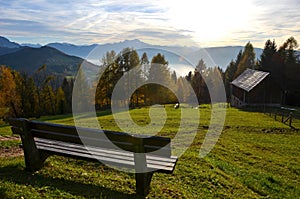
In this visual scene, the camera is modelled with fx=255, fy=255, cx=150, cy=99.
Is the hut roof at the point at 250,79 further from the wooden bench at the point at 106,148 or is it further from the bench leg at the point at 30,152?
the bench leg at the point at 30,152

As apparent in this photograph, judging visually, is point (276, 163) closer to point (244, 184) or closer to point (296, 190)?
point (296, 190)

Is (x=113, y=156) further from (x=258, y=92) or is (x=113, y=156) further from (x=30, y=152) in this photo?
(x=258, y=92)

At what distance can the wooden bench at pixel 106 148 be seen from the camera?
509cm

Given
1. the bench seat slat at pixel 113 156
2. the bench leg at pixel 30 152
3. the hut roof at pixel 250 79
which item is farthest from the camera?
the hut roof at pixel 250 79

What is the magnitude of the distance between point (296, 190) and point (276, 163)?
3424mm

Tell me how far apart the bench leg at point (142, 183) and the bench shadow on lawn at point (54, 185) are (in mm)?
157

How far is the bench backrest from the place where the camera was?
5.03m

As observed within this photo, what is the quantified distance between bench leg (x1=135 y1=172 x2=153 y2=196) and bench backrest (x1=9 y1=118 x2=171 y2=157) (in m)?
0.57

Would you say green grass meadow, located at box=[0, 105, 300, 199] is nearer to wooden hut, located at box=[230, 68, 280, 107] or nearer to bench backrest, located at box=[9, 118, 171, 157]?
bench backrest, located at box=[9, 118, 171, 157]

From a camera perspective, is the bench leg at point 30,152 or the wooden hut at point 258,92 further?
the wooden hut at point 258,92

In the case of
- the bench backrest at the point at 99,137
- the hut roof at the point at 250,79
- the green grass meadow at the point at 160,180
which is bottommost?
the green grass meadow at the point at 160,180

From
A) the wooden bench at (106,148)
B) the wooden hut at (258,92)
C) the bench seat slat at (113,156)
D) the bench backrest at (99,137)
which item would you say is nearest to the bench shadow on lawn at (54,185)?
the wooden bench at (106,148)

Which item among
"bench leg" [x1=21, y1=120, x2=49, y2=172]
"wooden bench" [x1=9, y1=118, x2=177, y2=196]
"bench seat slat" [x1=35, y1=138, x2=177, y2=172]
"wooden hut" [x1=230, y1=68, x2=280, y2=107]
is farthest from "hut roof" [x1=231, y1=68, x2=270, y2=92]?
"bench leg" [x1=21, y1=120, x2=49, y2=172]

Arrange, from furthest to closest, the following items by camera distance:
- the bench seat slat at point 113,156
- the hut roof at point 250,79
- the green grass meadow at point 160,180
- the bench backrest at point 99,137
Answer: the hut roof at point 250,79, the green grass meadow at point 160,180, the bench seat slat at point 113,156, the bench backrest at point 99,137
